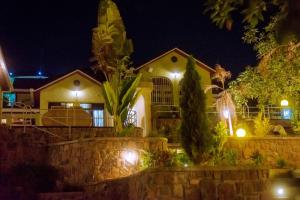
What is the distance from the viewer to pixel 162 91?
29.4 m

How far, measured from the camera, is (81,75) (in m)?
28.8

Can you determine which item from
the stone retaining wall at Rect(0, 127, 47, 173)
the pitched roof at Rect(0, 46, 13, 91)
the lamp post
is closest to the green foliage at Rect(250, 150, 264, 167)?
the lamp post

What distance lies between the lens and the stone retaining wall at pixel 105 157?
16844mm

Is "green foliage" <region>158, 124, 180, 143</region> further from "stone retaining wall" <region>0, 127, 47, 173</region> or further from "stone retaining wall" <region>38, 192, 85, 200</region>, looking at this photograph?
"stone retaining wall" <region>38, 192, 85, 200</region>

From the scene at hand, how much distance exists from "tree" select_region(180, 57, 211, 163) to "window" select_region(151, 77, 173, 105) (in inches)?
561

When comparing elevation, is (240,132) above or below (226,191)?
above

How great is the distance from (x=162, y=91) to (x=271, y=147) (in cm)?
1079

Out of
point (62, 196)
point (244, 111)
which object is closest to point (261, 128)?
point (244, 111)

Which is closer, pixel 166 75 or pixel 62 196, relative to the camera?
pixel 62 196

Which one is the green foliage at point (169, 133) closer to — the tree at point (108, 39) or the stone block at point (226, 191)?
the tree at point (108, 39)

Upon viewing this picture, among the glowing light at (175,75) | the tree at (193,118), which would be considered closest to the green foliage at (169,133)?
the tree at (193,118)

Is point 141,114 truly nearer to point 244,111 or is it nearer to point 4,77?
point 244,111

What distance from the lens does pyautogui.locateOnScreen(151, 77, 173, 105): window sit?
29.1 meters

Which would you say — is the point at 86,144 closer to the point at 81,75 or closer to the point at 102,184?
the point at 102,184
